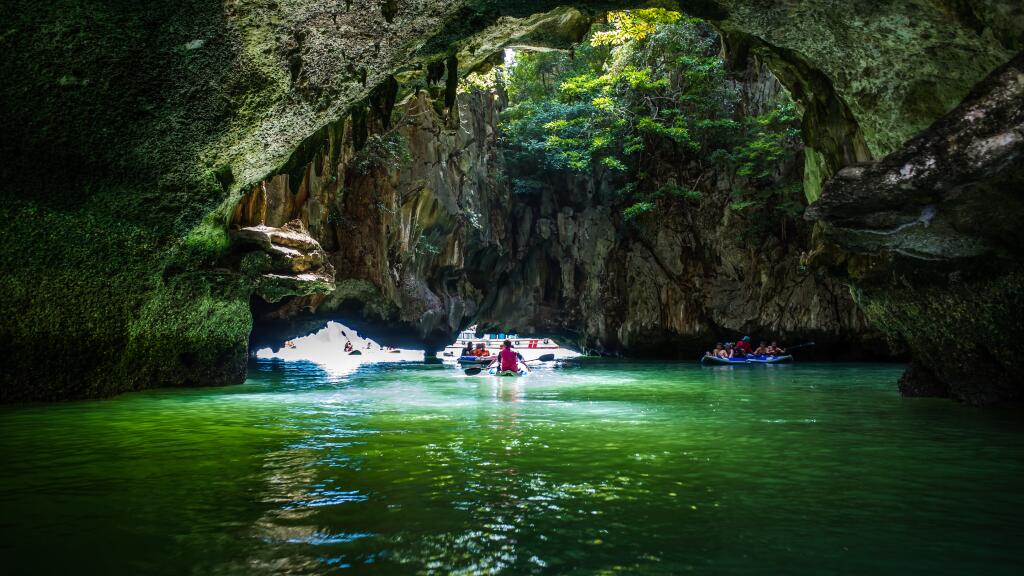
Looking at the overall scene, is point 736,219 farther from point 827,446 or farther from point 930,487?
point 930,487

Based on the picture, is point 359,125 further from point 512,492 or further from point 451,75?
point 512,492

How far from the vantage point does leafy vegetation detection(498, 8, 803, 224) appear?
2444 centimetres

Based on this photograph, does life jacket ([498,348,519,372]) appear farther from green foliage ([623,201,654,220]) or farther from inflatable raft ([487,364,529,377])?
green foliage ([623,201,654,220])

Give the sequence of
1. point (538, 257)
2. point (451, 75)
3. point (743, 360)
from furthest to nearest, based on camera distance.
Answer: point (538, 257)
point (743, 360)
point (451, 75)

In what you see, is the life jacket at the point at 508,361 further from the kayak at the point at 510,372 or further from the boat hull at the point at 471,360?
the boat hull at the point at 471,360

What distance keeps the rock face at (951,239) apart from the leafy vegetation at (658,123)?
13417 millimetres

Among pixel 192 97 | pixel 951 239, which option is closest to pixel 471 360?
pixel 192 97

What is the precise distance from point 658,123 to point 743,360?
31.6ft

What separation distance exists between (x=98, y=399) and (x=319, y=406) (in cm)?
379

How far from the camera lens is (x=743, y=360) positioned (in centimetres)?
2281

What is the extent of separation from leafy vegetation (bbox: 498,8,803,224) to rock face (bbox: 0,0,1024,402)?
45.6 ft

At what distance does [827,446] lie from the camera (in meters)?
6.51

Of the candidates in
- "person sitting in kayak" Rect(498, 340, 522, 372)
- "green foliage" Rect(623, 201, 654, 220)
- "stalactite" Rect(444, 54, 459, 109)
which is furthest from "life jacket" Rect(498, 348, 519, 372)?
"green foliage" Rect(623, 201, 654, 220)

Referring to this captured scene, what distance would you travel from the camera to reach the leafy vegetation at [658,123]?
80.2ft
